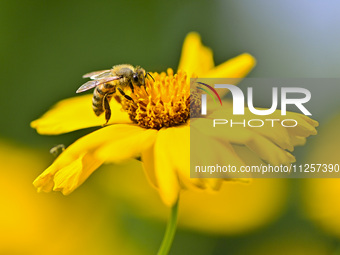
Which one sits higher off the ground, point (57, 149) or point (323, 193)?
point (57, 149)

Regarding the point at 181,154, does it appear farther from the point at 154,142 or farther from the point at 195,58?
the point at 195,58

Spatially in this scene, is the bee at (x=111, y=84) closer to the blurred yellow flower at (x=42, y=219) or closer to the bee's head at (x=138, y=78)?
the bee's head at (x=138, y=78)

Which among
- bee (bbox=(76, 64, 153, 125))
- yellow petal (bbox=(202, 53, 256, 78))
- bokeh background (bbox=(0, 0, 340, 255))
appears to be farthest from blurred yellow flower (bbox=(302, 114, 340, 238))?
bee (bbox=(76, 64, 153, 125))

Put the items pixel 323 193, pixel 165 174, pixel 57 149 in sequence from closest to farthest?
pixel 165 174
pixel 57 149
pixel 323 193

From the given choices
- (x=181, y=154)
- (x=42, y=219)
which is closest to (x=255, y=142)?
(x=181, y=154)

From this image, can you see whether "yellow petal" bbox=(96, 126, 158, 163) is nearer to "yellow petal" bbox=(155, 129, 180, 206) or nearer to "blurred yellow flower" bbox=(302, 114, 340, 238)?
"yellow petal" bbox=(155, 129, 180, 206)

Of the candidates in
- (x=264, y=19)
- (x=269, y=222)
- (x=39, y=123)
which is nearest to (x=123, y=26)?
(x=264, y=19)

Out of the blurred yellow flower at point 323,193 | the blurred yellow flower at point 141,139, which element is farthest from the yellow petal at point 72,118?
the blurred yellow flower at point 323,193
